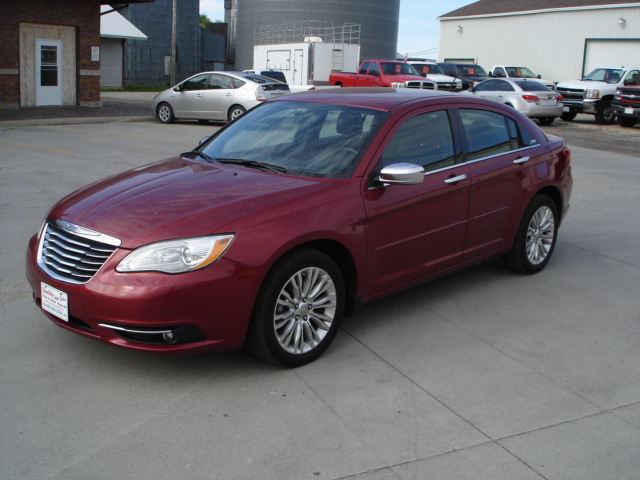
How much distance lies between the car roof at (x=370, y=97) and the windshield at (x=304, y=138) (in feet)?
0.25

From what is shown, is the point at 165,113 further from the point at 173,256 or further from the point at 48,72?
the point at 173,256

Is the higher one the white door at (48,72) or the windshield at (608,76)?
the windshield at (608,76)

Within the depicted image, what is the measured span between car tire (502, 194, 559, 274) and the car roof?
1.27 metres

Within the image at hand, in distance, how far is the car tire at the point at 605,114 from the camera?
85.2ft

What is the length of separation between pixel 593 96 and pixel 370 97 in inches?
885

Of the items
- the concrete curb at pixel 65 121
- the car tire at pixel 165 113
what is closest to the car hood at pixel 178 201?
the concrete curb at pixel 65 121

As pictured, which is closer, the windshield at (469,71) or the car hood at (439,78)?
the car hood at (439,78)

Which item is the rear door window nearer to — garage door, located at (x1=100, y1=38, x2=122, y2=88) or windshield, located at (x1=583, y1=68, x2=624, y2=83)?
windshield, located at (x1=583, y1=68, x2=624, y2=83)

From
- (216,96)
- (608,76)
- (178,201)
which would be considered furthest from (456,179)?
(608,76)

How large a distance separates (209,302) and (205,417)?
61cm

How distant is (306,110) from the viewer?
5.48m

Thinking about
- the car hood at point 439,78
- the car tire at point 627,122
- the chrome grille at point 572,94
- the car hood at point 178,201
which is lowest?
the car hood at point 178,201

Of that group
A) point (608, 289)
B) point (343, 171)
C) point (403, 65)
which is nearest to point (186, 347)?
point (343, 171)

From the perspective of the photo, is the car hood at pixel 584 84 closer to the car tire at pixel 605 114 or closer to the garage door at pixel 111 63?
the car tire at pixel 605 114
